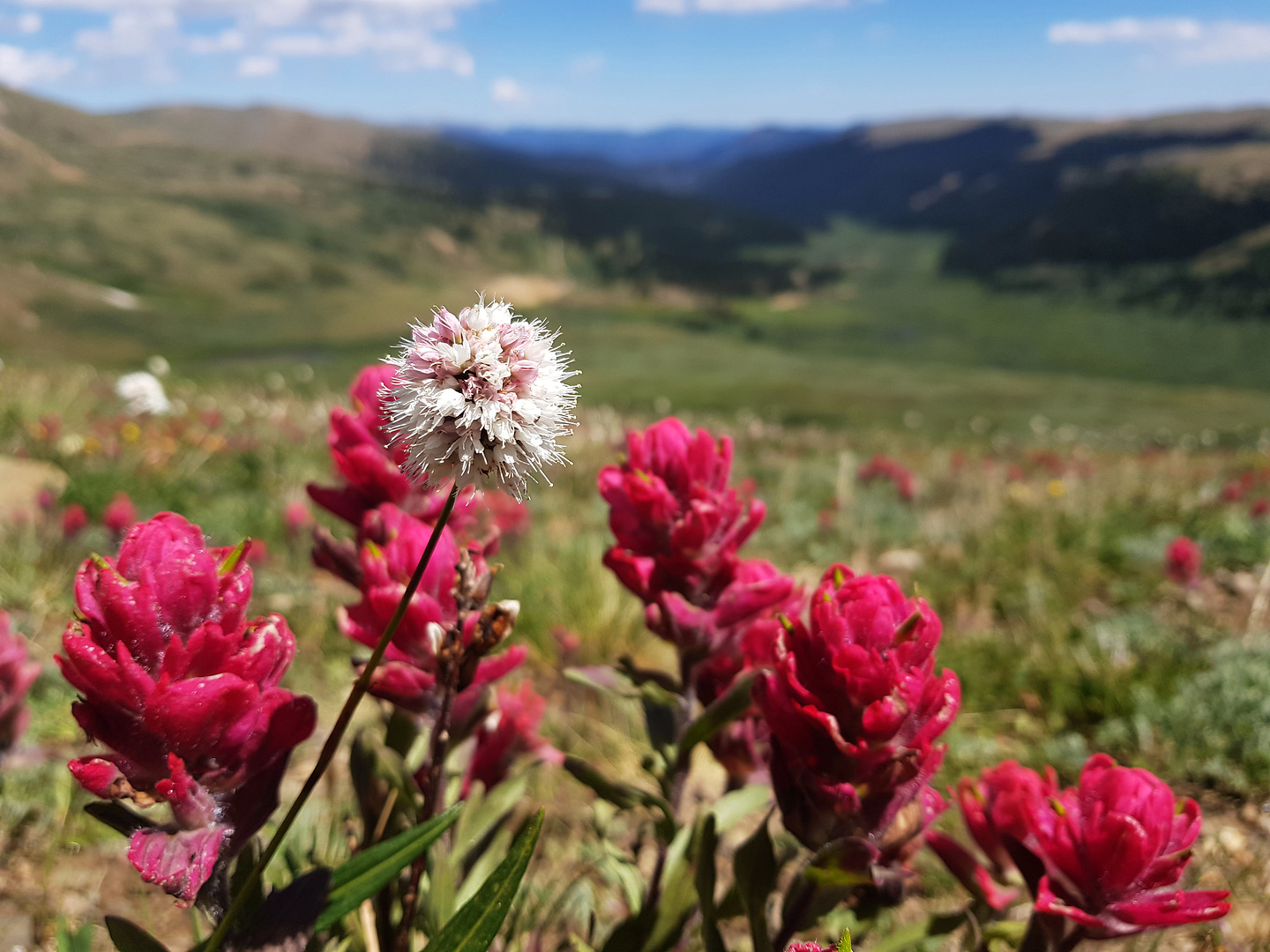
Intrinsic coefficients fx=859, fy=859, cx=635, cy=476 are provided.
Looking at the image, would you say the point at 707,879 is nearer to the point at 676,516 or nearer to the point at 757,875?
the point at 757,875

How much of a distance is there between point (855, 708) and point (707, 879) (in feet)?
1.42

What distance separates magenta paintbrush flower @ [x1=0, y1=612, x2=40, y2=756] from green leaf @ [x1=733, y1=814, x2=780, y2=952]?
1.86m

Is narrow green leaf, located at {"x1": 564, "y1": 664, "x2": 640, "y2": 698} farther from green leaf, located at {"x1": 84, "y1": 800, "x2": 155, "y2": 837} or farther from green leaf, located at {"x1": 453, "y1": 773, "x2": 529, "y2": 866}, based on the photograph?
green leaf, located at {"x1": 84, "y1": 800, "x2": 155, "y2": 837}

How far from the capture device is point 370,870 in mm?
1147

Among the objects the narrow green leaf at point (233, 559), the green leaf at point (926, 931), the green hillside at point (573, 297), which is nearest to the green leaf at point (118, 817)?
the narrow green leaf at point (233, 559)

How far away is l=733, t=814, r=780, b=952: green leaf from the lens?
143cm

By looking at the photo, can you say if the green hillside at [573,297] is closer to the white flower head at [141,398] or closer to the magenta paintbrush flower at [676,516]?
the white flower head at [141,398]

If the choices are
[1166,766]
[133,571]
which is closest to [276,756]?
[133,571]

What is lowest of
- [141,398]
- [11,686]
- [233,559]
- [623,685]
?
[141,398]

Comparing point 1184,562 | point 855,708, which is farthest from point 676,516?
point 1184,562

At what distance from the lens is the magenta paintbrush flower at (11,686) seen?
86.4 inches

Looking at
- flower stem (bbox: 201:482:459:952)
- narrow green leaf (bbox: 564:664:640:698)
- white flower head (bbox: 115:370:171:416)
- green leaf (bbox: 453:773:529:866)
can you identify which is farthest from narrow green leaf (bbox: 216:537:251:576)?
white flower head (bbox: 115:370:171:416)

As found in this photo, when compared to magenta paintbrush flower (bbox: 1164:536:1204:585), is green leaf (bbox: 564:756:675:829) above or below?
above

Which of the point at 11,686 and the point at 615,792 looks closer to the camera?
the point at 615,792
